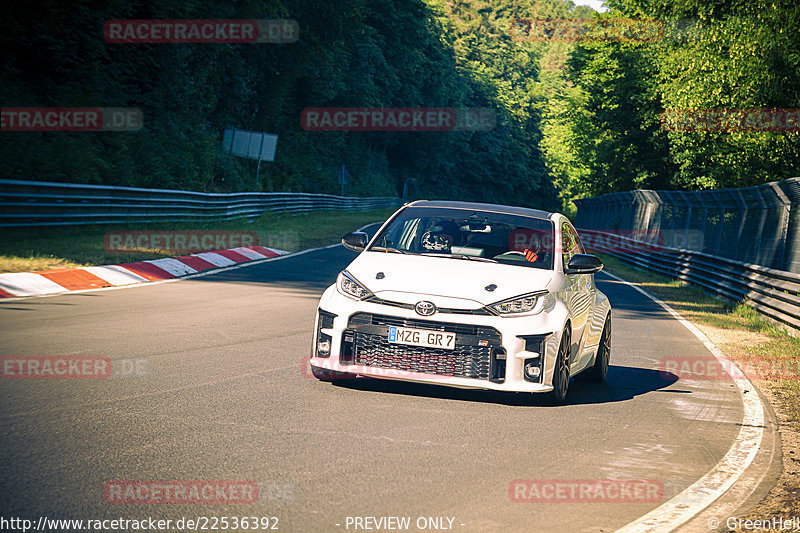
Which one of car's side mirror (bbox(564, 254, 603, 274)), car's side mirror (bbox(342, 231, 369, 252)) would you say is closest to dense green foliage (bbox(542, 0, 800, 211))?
car's side mirror (bbox(564, 254, 603, 274))

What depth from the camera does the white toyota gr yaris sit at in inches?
288

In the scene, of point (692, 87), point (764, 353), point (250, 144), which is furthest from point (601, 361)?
point (250, 144)

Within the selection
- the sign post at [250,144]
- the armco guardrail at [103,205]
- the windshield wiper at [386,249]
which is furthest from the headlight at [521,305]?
the sign post at [250,144]

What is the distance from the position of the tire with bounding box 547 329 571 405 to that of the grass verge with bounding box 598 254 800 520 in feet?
5.57

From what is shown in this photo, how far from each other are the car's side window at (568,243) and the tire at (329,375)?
2127 mm

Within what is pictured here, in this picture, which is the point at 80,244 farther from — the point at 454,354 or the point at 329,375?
the point at 454,354

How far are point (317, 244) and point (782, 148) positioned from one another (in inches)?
722

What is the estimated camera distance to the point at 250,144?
151 ft

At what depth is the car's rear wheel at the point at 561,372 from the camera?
301 inches

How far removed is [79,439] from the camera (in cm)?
568

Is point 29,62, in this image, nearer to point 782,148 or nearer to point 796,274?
point 796,274

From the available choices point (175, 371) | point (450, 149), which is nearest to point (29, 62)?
point (175, 371)

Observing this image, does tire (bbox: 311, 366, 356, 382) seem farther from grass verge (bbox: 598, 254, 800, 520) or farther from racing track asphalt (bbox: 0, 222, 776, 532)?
grass verge (bbox: 598, 254, 800, 520)

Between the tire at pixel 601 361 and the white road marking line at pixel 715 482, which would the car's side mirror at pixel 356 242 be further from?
the white road marking line at pixel 715 482
